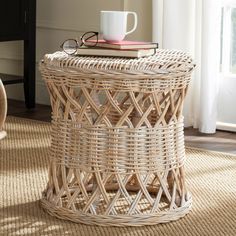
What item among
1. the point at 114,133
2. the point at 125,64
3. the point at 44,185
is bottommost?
the point at 44,185

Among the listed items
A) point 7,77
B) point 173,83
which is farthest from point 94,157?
point 7,77

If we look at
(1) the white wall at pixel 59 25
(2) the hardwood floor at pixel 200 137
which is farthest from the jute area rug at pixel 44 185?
(1) the white wall at pixel 59 25

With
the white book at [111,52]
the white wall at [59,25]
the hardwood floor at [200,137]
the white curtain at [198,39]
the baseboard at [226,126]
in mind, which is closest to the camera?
the white book at [111,52]

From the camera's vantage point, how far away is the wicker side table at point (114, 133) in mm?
2053

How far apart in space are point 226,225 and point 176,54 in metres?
0.53

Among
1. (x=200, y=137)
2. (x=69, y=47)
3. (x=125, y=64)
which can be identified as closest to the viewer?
(x=125, y=64)

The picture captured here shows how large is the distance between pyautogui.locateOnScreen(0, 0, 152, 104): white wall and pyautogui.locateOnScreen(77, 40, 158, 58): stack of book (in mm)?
1616

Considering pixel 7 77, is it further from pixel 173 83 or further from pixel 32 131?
A: pixel 173 83

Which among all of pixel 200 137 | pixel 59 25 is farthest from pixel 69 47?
pixel 59 25

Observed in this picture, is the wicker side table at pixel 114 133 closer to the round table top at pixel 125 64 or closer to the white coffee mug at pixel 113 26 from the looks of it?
the round table top at pixel 125 64

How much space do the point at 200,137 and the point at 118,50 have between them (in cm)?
139

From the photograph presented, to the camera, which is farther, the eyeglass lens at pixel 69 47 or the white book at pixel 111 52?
the eyeglass lens at pixel 69 47

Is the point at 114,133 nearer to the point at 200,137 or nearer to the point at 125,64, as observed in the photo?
the point at 125,64

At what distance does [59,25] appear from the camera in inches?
166
